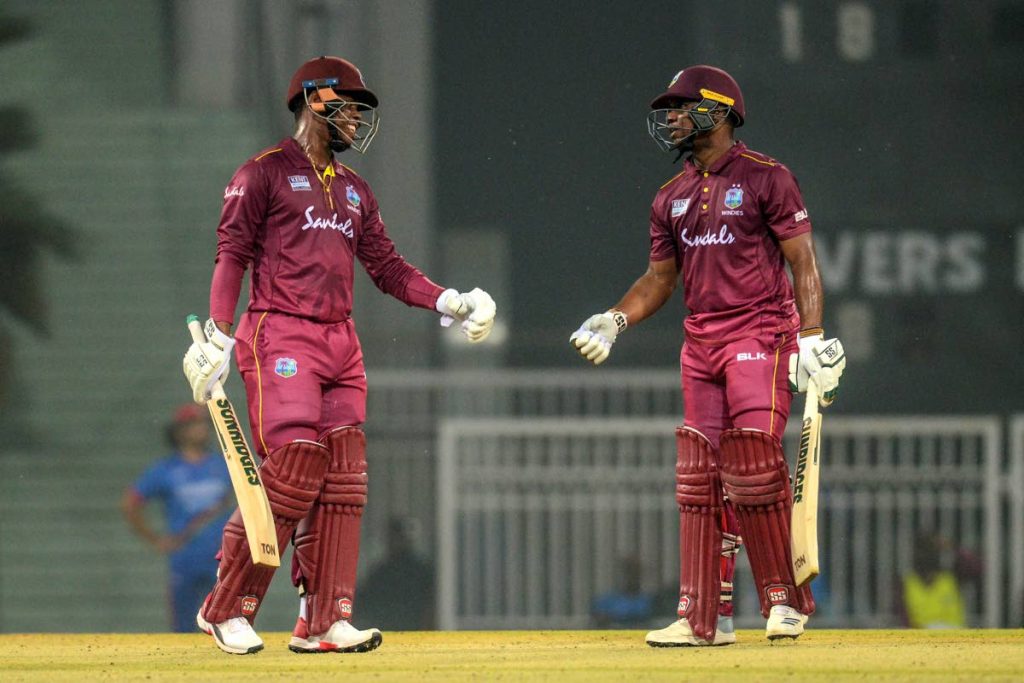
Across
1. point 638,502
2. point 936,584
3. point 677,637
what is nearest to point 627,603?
point 638,502

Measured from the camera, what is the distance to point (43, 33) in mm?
9391

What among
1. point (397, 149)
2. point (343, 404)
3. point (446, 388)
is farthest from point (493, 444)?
point (343, 404)

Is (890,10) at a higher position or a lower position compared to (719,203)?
higher

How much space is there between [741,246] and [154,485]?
389 cm

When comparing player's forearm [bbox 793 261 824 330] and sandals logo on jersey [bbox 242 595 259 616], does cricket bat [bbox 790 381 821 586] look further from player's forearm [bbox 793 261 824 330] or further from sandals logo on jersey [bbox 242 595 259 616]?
sandals logo on jersey [bbox 242 595 259 616]

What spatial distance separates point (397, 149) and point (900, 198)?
7.87 feet

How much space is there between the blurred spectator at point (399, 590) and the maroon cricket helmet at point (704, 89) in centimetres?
419

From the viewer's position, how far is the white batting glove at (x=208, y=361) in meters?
4.82

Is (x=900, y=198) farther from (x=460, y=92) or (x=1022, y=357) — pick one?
(x=460, y=92)

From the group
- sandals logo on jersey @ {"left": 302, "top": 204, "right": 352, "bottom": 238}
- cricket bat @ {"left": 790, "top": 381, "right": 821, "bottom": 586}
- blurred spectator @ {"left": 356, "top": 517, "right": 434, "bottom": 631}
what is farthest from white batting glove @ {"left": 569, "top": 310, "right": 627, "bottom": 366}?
blurred spectator @ {"left": 356, "top": 517, "right": 434, "bottom": 631}

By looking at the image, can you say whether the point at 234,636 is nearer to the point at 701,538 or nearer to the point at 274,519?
the point at 274,519

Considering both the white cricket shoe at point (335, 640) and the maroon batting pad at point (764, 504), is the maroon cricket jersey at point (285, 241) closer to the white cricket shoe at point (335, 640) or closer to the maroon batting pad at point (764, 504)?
the white cricket shoe at point (335, 640)

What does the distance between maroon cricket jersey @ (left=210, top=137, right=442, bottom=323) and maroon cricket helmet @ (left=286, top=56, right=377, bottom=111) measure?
0.60 feet

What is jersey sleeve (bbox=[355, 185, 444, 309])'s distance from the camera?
5207mm
